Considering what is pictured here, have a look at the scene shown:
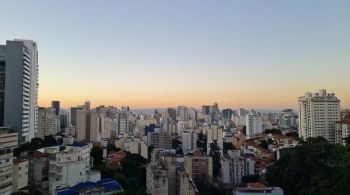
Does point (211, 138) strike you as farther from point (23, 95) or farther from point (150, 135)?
point (23, 95)

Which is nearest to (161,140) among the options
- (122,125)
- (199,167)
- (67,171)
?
(199,167)

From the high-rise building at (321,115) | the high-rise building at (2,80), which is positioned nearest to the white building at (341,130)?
the high-rise building at (321,115)

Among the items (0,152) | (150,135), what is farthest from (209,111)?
(0,152)

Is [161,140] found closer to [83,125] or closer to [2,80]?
[83,125]

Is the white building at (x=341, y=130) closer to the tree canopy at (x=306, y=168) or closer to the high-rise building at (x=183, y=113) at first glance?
the tree canopy at (x=306, y=168)

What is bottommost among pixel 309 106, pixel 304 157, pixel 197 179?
pixel 197 179
